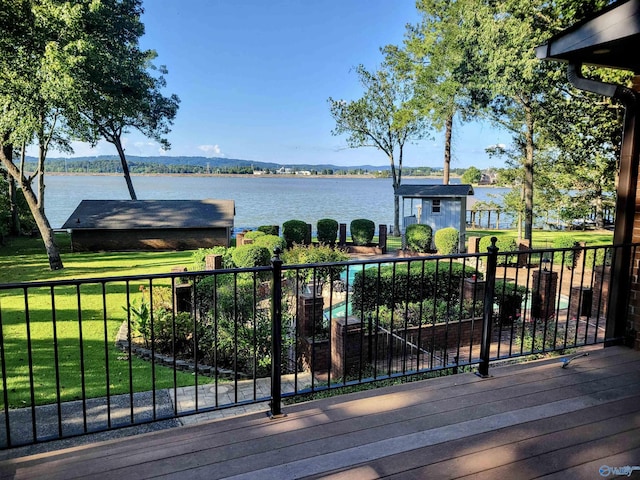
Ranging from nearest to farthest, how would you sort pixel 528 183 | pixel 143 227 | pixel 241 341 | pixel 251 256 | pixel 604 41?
Result: pixel 604 41 → pixel 241 341 → pixel 251 256 → pixel 528 183 → pixel 143 227

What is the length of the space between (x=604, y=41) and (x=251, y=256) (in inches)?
323

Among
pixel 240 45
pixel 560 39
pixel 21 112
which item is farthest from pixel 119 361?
pixel 240 45

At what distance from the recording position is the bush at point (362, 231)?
1823cm

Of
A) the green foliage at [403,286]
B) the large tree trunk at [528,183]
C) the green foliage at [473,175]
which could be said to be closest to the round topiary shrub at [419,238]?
the large tree trunk at [528,183]

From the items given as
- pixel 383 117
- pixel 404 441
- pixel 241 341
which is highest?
pixel 383 117

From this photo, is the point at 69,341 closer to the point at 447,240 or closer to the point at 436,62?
the point at 447,240

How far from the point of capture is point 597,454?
2137 mm

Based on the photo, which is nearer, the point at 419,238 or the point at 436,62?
the point at 419,238

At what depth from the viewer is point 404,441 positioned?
225cm

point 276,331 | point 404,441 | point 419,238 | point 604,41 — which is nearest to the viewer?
point 404,441

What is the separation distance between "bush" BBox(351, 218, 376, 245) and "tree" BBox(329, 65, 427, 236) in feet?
18.5

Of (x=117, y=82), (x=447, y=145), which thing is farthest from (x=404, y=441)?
(x=447, y=145)

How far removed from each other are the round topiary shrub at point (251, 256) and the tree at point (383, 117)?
1433 cm

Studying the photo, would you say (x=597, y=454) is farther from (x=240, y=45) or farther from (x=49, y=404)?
(x=240, y=45)
